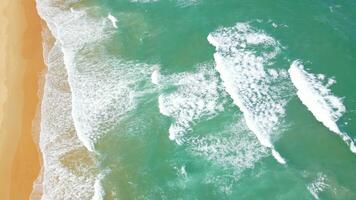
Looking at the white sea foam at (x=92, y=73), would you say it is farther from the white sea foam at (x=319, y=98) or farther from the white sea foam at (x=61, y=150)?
the white sea foam at (x=319, y=98)

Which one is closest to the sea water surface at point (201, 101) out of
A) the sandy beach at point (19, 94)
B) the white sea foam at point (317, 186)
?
the white sea foam at point (317, 186)

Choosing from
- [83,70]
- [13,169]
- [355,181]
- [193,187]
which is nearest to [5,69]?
[83,70]

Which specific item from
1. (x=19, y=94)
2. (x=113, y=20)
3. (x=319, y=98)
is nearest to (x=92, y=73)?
(x=19, y=94)

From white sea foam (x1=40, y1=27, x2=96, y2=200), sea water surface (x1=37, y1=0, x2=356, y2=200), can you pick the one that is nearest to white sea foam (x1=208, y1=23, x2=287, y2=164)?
sea water surface (x1=37, y1=0, x2=356, y2=200)

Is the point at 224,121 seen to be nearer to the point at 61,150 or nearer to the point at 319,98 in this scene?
the point at 319,98

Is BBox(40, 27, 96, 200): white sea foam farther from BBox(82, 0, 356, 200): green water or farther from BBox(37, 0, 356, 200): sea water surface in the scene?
BBox(82, 0, 356, 200): green water

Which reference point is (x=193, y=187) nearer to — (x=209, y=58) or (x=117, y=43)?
(x=209, y=58)
